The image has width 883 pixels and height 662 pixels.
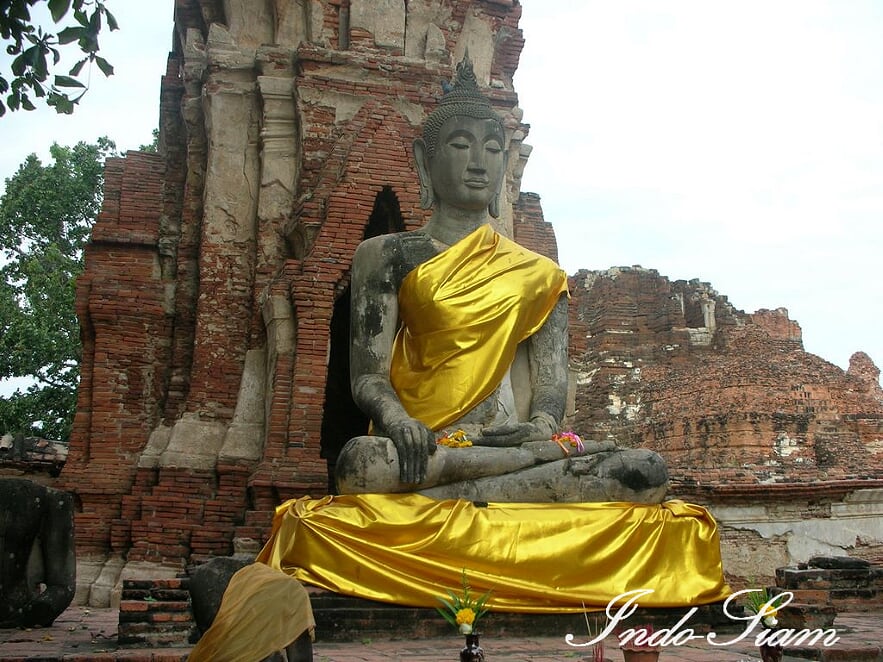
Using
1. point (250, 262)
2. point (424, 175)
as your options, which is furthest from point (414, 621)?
point (250, 262)

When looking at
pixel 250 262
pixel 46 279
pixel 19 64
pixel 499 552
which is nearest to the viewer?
pixel 19 64

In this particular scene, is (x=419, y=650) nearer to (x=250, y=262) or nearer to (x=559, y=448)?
(x=559, y=448)

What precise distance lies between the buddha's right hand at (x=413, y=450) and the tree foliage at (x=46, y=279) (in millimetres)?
14829

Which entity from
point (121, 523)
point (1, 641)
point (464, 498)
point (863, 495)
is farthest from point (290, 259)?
point (863, 495)

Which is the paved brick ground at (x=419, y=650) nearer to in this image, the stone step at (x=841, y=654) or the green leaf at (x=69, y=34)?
the stone step at (x=841, y=654)

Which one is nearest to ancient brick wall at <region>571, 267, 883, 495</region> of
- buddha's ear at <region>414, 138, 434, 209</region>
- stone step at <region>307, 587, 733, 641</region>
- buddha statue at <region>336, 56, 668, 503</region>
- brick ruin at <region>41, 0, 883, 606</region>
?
brick ruin at <region>41, 0, 883, 606</region>

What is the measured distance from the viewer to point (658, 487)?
6746 mm

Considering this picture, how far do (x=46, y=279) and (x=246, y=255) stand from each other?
38.8ft

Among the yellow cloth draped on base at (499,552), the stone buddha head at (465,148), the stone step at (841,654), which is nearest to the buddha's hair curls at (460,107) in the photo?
the stone buddha head at (465,148)

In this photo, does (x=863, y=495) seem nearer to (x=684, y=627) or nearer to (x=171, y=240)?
(x=684, y=627)

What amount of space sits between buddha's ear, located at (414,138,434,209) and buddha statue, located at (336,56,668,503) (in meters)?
0.01

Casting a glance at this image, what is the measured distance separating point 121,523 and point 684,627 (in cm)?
547

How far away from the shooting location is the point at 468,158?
7914 mm

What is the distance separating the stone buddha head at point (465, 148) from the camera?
7910 mm
